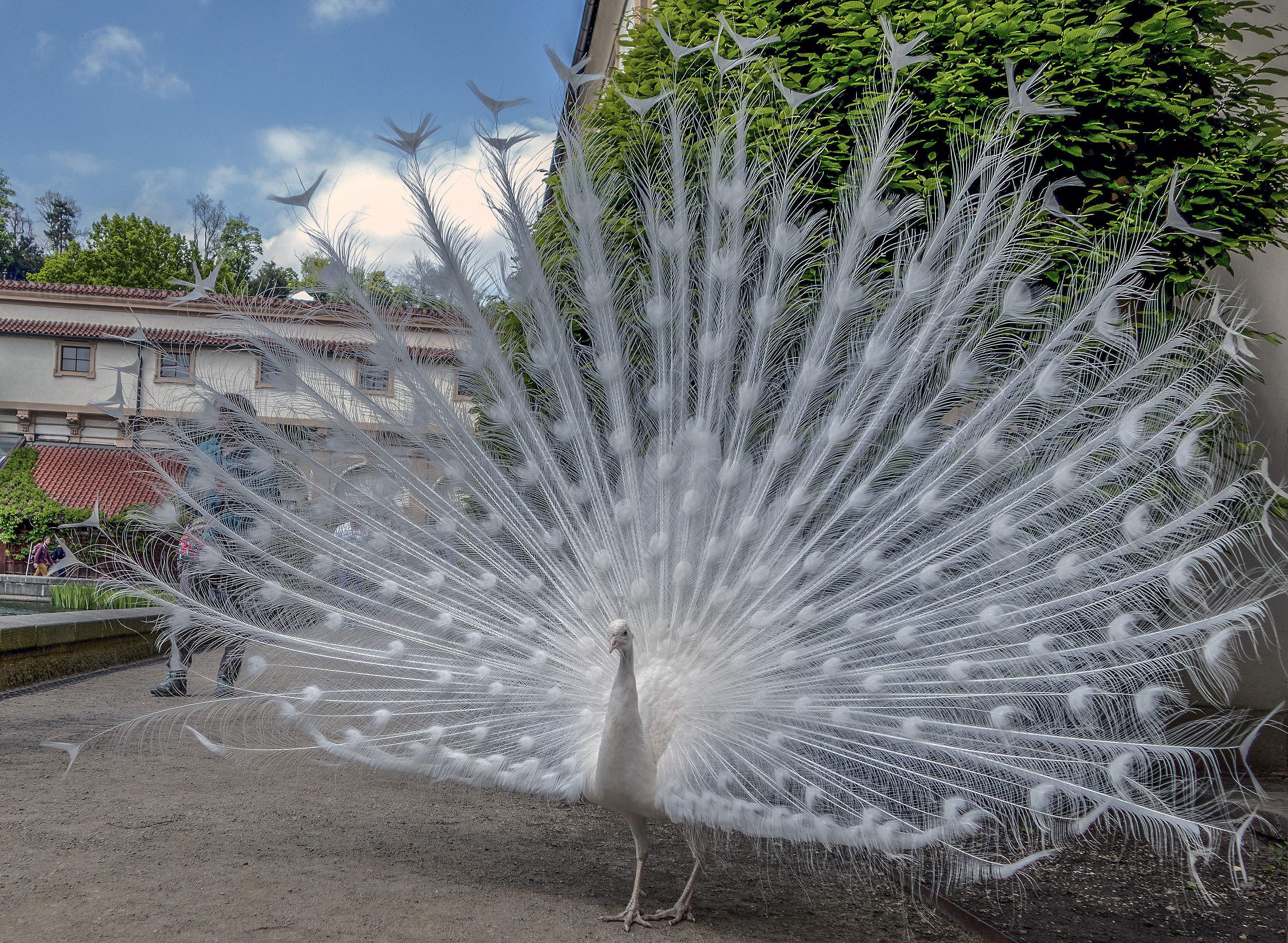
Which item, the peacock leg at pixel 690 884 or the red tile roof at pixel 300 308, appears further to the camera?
the red tile roof at pixel 300 308

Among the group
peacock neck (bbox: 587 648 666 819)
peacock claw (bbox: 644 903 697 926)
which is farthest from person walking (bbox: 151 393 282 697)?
peacock claw (bbox: 644 903 697 926)

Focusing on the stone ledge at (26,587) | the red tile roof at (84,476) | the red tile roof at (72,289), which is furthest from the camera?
the red tile roof at (72,289)

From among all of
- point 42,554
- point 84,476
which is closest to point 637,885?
point 42,554

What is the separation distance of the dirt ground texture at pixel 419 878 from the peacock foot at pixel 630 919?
3 cm

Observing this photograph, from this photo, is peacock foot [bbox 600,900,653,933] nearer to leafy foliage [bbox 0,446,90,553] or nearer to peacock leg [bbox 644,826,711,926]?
peacock leg [bbox 644,826,711,926]

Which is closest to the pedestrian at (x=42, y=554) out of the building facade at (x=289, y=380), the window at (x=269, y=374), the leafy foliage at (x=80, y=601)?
the leafy foliage at (x=80, y=601)

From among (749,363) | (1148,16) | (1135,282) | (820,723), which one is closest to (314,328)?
(749,363)

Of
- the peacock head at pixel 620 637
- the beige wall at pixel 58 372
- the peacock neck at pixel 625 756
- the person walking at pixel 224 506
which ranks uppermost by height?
the beige wall at pixel 58 372

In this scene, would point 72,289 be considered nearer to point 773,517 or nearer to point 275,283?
point 275,283

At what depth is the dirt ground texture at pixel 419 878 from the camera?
3260 millimetres

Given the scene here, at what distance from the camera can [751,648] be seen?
3559 millimetres

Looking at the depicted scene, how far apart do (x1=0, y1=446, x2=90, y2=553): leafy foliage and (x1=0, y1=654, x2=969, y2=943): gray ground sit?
21284mm

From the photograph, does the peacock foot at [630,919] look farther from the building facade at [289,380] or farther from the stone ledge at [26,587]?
the stone ledge at [26,587]

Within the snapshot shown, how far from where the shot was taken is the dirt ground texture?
10.7 ft
